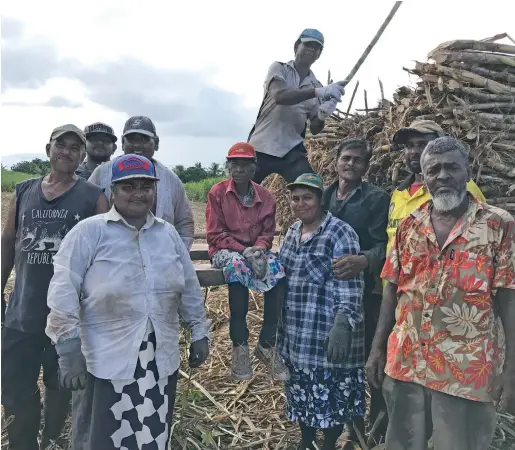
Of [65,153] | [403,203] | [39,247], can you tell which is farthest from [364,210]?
[39,247]

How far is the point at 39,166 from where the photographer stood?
3581cm

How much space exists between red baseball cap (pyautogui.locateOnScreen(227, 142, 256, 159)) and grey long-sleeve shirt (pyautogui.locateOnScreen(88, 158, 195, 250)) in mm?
430

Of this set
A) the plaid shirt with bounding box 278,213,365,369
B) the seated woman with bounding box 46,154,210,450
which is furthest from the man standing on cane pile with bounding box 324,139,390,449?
the seated woman with bounding box 46,154,210,450

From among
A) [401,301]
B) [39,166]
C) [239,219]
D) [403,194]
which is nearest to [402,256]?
[401,301]

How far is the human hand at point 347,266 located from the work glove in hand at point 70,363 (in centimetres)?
148

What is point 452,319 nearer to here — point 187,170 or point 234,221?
point 234,221

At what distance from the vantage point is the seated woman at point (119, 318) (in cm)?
237

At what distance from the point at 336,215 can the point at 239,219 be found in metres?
0.66

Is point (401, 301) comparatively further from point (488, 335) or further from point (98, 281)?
point (98, 281)

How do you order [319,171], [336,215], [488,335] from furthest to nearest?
[319,171]
[336,215]
[488,335]

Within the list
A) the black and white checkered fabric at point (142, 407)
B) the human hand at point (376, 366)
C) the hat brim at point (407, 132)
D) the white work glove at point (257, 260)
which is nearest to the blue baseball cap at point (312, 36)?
the hat brim at point (407, 132)

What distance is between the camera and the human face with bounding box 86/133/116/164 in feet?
14.1

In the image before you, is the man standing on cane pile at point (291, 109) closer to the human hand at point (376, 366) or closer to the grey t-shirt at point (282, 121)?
the grey t-shirt at point (282, 121)

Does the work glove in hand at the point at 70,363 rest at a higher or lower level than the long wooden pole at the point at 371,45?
lower
